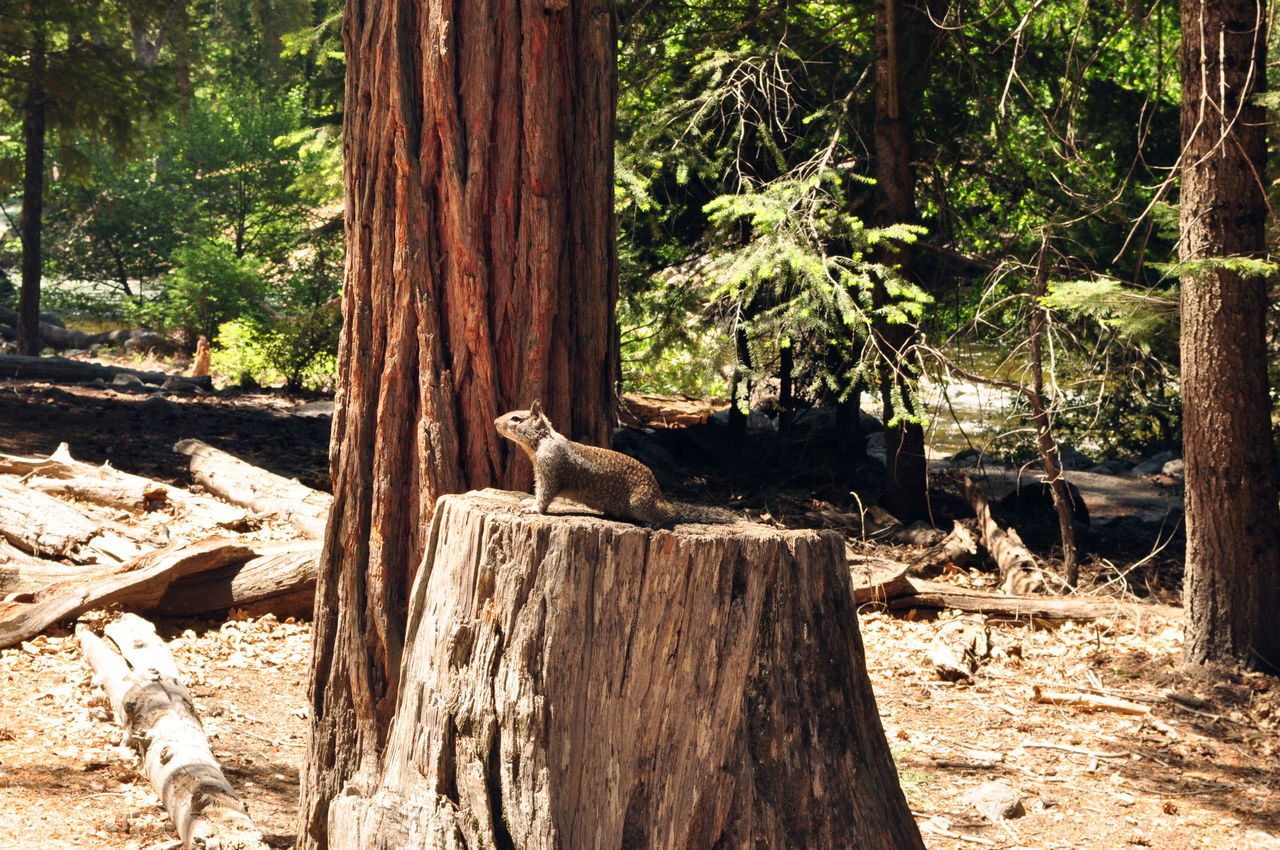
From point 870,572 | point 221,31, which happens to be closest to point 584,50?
point 870,572

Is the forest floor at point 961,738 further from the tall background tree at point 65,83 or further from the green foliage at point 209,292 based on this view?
the green foliage at point 209,292

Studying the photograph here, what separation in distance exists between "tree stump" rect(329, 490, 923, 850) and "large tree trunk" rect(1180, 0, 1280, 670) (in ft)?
15.4

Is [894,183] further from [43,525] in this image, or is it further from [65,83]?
[65,83]

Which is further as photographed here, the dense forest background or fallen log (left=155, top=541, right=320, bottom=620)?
the dense forest background

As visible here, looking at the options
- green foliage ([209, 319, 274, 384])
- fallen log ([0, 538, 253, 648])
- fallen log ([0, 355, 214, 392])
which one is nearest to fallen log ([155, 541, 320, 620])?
fallen log ([0, 538, 253, 648])

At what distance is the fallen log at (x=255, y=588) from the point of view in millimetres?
6484

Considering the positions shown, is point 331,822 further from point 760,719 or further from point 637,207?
point 637,207

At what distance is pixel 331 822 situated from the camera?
118 inches

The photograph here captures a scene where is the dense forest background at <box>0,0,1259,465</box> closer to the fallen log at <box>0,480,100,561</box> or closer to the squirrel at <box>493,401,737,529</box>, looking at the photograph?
the fallen log at <box>0,480,100,561</box>

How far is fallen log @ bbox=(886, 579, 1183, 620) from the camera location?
7453 mm

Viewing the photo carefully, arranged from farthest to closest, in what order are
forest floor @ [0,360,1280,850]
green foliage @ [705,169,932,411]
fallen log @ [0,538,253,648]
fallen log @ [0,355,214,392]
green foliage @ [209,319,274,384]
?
green foliage @ [209,319,274,384] → fallen log @ [0,355,214,392] → green foliage @ [705,169,932,411] → fallen log @ [0,538,253,648] → forest floor @ [0,360,1280,850]

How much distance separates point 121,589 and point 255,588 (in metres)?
0.79

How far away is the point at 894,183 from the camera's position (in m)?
9.39

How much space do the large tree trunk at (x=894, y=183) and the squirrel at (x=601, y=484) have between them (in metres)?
6.12
